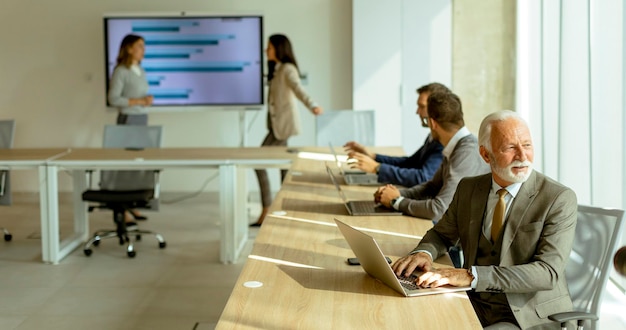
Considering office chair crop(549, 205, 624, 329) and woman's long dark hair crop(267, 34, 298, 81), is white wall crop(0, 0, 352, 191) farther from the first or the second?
office chair crop(549, 205, 624, 329)

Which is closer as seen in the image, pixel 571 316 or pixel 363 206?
pixel 571 316

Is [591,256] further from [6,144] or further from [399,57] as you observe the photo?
[399,57]

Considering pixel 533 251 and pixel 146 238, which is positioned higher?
pixel 533 251

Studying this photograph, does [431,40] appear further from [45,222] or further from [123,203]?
[45,222]

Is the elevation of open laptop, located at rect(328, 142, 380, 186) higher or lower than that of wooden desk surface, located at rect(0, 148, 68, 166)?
lower

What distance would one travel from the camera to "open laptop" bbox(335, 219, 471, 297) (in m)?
2.84

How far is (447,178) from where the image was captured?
4309 mm

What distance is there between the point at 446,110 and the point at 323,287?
1774 millimetres

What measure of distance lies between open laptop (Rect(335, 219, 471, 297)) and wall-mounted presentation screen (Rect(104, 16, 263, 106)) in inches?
239

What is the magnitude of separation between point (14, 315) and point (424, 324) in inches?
135

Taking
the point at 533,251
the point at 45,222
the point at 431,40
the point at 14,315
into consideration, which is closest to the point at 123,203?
the point at 45,222

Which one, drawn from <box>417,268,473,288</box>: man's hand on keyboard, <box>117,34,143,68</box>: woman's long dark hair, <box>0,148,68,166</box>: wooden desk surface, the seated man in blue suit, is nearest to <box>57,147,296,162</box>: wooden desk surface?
<box>0,148,68,166</box>: wooden desk surface

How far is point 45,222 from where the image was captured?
21.6 ft

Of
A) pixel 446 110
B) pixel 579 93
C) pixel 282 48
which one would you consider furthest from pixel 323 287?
pixel 282 48
